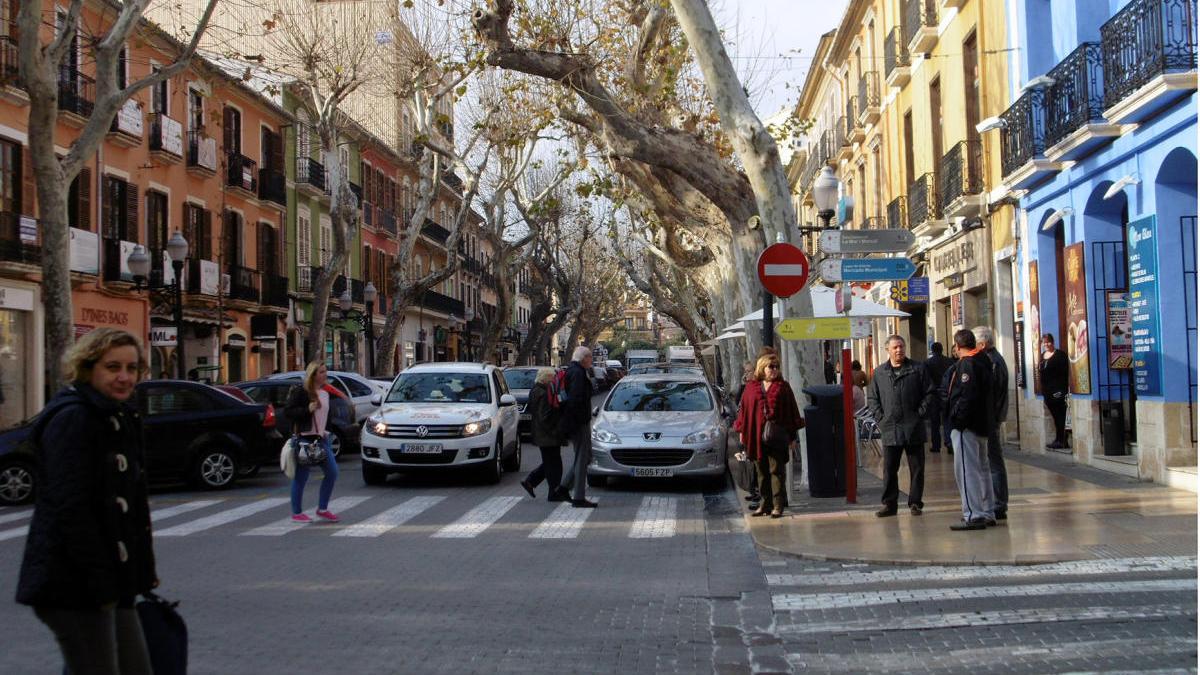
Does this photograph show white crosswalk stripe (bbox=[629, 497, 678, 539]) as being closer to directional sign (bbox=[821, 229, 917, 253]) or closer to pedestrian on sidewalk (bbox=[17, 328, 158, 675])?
directional sign (bbox=[821, 229, 917, 253])

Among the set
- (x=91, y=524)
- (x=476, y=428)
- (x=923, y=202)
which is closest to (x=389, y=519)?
(x=476, y=428)

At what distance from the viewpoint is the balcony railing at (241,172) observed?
112 ft

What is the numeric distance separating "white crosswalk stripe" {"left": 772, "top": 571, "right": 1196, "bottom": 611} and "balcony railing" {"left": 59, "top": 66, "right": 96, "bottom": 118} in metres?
21.5

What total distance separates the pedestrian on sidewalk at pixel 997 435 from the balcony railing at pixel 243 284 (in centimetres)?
2670

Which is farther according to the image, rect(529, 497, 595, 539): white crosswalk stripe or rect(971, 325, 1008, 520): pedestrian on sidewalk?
rect(529, 497, 595, 539): white crosswalk stripe

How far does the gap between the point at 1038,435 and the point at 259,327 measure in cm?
2438

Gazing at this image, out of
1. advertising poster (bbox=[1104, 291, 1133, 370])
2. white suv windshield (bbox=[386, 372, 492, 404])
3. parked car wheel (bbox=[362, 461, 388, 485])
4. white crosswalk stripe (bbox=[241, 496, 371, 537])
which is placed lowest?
white crosswalk stripe (bbox=[241, 496, 371, 537])

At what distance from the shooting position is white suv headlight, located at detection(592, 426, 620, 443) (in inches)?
600

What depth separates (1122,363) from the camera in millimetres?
14398

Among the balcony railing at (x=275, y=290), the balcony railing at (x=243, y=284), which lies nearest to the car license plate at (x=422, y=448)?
the balcony railing at (x=243, y=284)

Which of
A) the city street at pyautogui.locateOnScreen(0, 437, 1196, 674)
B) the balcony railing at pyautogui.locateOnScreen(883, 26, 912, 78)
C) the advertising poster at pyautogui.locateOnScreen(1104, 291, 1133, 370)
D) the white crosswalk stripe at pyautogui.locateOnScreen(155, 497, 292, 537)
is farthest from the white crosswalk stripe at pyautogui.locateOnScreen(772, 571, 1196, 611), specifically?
the balcony railing at pyautogui.locateOnScreen(883, 26, 912, 78)

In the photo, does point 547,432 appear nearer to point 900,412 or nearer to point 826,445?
point 826,445

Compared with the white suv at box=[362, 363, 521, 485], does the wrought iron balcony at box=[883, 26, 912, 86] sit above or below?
above

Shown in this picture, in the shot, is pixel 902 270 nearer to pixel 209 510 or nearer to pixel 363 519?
pixel 363 519
